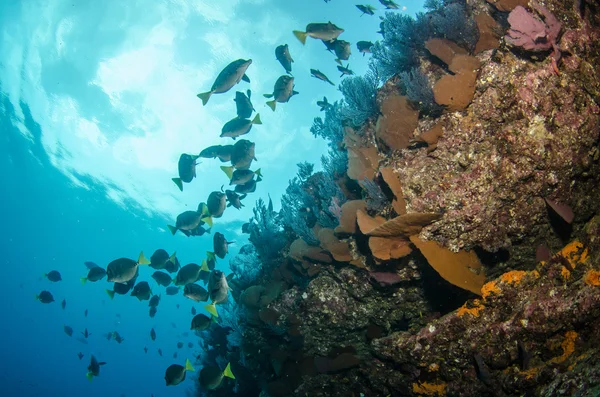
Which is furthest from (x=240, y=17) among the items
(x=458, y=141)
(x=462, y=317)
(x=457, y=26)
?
(x=462, y=317)

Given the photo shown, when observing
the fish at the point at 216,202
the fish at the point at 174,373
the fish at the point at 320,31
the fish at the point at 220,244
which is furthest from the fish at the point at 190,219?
the fish at the point at 320,31

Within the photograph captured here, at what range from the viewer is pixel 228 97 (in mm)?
21188

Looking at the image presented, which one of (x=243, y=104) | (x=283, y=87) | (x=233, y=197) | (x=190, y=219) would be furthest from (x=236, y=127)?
(x=190, y=219)

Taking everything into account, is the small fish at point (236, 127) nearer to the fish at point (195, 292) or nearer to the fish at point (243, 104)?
the fish at point (243, 104)

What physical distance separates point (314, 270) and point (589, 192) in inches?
139

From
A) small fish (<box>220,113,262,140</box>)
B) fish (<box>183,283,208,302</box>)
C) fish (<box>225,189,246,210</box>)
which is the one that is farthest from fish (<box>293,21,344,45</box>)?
fish (<box>183,283,208,302</box>)

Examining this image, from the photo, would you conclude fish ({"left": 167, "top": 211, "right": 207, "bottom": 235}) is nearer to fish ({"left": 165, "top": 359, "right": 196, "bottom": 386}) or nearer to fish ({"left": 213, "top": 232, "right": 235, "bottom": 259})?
fish ({"left": 213, "top": 232, "right": 235, "bottom": 259})

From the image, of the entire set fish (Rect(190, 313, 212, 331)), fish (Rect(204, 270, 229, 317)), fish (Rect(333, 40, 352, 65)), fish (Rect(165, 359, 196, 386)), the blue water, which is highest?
the blue water

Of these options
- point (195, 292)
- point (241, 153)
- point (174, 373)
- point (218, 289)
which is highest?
point (241, 153)

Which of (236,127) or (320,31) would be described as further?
(236,127)

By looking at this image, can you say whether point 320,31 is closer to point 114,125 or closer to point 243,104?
point 243,104

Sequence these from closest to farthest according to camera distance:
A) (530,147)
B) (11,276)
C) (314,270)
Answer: (530,147) < (314,270) < (11,276)

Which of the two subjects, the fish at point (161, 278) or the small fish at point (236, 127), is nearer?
the small fish at point (236, 127)

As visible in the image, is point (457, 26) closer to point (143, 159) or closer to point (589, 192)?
point (589, 192)
